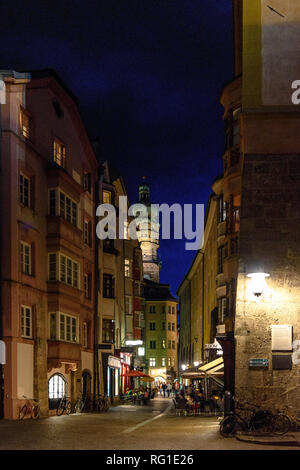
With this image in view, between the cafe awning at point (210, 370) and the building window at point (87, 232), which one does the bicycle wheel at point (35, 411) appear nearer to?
the cafe awning at point (210, 370)

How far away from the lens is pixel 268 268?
19344 mm

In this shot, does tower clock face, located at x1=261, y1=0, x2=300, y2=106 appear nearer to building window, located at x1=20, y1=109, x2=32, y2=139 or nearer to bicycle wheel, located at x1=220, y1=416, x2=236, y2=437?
bicycle wheel, located at x1=220, y1=416, x2=236, y2=437

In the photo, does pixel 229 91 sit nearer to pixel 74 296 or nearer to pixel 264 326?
pixel 74 296

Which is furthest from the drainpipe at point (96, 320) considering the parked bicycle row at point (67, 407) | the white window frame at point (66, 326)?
the white window frame at point (66, 326)

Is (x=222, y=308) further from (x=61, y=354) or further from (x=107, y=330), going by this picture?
(x=107, y=330)

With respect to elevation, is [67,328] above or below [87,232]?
below

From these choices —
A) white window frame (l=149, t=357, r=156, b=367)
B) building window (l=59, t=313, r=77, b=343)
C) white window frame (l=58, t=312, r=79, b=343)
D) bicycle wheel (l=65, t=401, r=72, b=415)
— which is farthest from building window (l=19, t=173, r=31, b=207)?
white window frame (l=149, t=357, r=156, b=367)

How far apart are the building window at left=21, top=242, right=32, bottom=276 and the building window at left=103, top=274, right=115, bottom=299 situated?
16.4 meters

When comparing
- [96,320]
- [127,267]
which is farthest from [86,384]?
[127,267]

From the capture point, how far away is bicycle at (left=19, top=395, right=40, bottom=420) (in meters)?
31.2

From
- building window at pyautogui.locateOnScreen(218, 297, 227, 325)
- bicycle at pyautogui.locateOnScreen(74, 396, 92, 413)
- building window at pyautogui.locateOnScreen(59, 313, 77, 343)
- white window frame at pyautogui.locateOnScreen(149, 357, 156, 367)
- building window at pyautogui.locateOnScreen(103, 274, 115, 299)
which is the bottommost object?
white window frame at pyautogui.locateOnScreen(149, 357, 156, 367)

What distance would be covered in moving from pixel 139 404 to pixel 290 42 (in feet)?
132

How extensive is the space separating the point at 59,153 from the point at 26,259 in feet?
24.6
